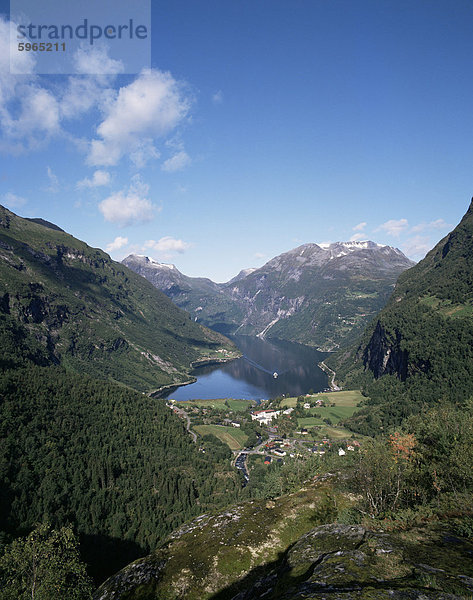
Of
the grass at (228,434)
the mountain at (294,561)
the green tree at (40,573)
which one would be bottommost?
the grass at (228,434)

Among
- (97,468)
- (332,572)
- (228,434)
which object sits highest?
(332,572)

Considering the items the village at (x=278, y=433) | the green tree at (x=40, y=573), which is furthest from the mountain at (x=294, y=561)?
the village at (x=278, y=433)

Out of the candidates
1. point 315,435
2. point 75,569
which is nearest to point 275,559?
point 75,569

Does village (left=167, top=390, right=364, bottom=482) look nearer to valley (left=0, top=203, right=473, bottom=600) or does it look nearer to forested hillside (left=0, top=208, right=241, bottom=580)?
valley (left=0, top=203, right=473, bottom=600)

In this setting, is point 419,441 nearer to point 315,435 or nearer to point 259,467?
point 259,467

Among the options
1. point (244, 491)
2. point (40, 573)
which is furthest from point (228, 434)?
point (40, 573)

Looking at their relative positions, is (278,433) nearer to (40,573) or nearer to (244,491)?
(244,491)

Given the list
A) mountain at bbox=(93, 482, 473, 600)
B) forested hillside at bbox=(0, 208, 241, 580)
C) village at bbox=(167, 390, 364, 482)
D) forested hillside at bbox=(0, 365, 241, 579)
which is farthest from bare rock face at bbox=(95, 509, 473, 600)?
village at bbox=(167, 390, 364, 482)

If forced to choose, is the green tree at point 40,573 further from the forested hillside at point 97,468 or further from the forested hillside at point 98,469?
the forested hillside at point 97,468
